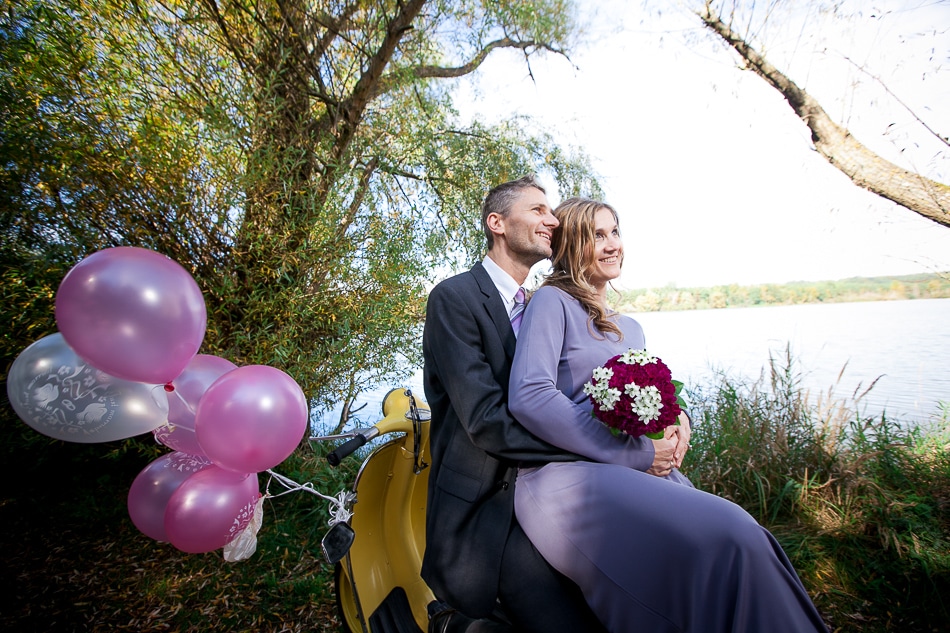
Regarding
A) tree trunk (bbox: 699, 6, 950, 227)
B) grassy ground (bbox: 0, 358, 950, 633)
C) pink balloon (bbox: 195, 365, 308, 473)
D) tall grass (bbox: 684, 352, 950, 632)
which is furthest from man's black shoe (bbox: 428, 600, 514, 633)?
tree trunk (bbox: 699, 6, 950, 227)

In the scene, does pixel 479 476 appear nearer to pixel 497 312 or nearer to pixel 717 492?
pixel 497 312

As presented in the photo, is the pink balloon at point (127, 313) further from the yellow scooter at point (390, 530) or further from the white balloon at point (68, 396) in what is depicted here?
the yellow scooter at point (390, 530)

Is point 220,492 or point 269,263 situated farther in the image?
point 269,263

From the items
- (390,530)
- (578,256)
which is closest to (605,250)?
(578,256)

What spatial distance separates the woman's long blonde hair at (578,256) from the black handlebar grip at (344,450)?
95 centimetres

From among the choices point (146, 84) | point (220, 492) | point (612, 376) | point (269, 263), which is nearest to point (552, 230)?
point (612, 376)

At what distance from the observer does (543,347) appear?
157 cm

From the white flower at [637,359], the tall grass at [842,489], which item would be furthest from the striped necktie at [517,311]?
the tall grass at [842,489]

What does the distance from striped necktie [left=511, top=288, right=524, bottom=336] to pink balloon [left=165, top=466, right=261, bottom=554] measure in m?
1.45

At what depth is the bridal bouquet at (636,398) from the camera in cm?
136

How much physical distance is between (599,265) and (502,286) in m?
0.40

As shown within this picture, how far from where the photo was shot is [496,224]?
207 cm

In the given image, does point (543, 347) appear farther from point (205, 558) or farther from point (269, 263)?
point (205, 558)

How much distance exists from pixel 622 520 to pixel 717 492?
259 cm
